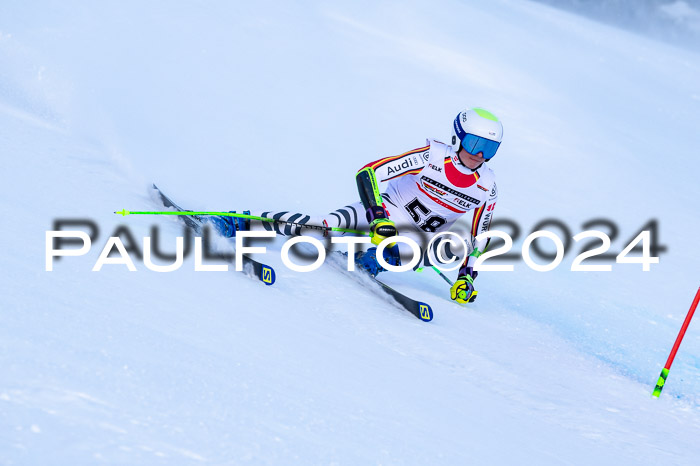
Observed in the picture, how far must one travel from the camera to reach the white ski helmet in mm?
4621

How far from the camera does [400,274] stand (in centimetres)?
545

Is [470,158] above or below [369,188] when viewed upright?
above

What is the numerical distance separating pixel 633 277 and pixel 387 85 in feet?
29.0

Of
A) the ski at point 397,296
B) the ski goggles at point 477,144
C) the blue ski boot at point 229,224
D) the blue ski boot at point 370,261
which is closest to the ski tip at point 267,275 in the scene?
the blue ski boot at point 229,224

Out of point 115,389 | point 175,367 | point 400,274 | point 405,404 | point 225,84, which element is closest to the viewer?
point 115,389

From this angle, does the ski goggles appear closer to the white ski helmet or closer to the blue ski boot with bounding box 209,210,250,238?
the white ski helmet

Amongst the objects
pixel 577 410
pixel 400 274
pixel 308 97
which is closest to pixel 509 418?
pixel 577 410

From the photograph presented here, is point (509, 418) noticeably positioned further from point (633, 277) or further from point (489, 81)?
point (489, 81)

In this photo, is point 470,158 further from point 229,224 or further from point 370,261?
point 229,224

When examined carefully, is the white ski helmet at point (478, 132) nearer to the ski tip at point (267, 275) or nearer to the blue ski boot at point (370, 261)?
the blue ski boot at point (370, 261)

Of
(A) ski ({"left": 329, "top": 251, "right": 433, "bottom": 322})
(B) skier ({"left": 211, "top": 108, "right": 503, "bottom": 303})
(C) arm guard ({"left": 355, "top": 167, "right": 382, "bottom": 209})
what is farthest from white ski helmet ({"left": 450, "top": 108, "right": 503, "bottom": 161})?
(A) ski ({"left": 329, "top": 251, "right": 433, "bottom": 322})

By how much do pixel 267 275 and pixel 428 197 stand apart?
1.58 metres

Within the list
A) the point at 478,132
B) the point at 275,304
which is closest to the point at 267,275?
the point at 275,304

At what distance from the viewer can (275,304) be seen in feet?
11.7
